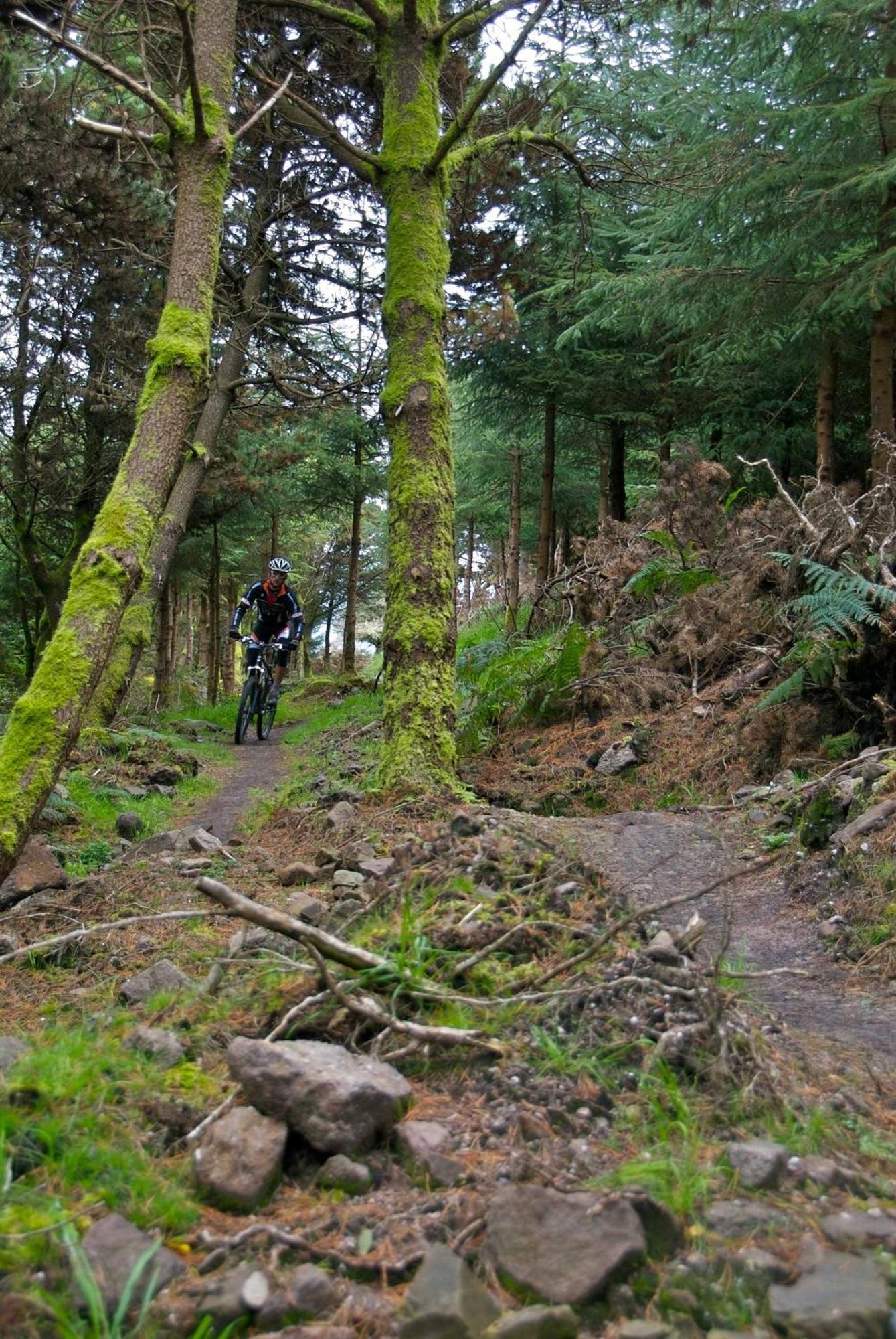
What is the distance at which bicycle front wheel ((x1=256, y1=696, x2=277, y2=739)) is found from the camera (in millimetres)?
12717

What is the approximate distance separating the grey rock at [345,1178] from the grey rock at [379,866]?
5.32ft

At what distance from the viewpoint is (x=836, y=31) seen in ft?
31.9

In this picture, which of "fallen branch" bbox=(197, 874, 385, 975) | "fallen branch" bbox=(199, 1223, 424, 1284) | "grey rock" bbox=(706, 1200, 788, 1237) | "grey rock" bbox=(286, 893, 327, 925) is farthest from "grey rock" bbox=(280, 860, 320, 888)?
"grey rock" bbox=(706, 1200, 788, 1237)

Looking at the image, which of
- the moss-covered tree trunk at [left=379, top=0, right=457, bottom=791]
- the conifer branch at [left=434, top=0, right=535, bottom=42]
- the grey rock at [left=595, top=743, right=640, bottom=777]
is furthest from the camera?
the grey rock at [left=595, top=743, right=640, bottom=777]

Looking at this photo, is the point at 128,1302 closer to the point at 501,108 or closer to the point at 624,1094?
the point at 624,1094

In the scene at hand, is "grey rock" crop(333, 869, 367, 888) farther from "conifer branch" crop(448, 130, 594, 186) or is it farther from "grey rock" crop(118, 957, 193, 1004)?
"conifer branch" crop(448, 130, 594, 186)

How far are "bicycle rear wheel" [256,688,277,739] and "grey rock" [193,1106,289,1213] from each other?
10.8m

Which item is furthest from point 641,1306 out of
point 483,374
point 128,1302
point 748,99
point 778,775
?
point 483,374

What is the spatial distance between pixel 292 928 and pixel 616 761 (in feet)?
15.7

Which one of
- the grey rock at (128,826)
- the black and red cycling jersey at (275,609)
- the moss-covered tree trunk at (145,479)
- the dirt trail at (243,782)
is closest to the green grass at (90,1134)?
A: the moss-covered tree trunk at (145,479)

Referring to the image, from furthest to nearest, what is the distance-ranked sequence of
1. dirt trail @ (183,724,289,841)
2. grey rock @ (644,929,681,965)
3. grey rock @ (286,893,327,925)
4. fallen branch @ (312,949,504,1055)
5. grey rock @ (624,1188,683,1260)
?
dirt trail @ (183,724,289,841)
grey rock @ (286,893,327,925)
grey rock @ (644,929,681,965)
fallen branch @ (312,949,504,1055)
grey rock @ (624,1188,683,1260)

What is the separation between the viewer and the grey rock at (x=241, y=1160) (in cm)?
188

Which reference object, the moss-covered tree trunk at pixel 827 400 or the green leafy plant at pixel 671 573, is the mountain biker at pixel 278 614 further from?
the moss-covered tree trunk at pixel 827 400

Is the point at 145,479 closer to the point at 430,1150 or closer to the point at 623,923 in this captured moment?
the point at 623,923
